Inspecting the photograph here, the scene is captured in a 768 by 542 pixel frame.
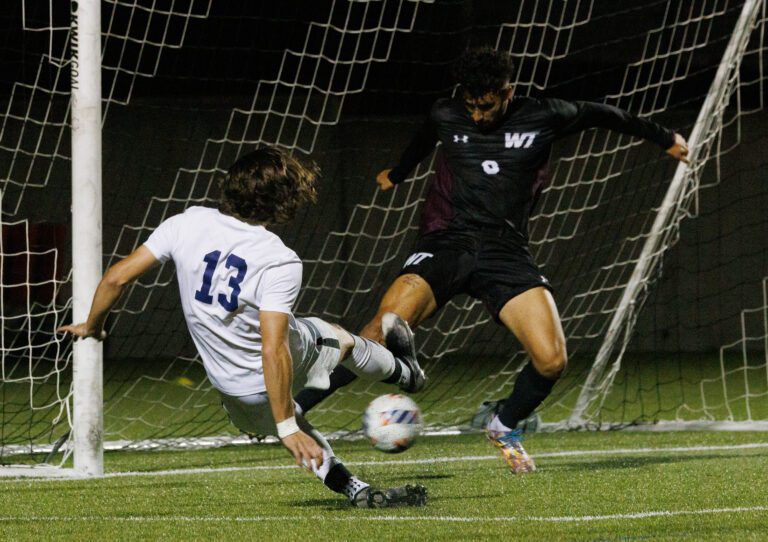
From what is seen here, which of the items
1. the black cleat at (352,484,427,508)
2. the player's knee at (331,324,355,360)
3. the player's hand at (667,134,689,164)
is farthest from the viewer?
the player's hand at (667,134,689,164)

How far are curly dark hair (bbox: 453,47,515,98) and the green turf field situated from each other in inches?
68.1

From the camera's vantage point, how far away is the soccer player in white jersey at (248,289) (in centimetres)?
419

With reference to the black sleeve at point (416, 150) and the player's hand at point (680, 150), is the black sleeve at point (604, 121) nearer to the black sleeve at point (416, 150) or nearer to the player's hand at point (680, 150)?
the player's hand at point (680, 150)

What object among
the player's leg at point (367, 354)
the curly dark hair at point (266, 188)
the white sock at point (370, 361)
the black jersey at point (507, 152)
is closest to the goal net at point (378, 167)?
the black jersey at point (507, 152)

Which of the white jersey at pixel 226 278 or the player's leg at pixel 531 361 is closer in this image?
the white jersey at pixel 226 278

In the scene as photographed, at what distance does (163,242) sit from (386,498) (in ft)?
3.92

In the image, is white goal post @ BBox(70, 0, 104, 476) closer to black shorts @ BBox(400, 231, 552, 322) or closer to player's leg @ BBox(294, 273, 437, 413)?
player's leg @ BBox(294, 273, 437, 413)

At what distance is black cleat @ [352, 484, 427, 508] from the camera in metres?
4.69

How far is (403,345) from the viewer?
5.68 meters

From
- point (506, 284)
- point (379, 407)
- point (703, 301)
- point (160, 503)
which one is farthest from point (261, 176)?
point (703, 301)

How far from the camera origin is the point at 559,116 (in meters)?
6.35

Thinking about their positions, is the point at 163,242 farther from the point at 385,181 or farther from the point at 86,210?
the point at 385,181

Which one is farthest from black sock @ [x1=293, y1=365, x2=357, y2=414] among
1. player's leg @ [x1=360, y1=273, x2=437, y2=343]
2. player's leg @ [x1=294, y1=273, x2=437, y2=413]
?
player's leg @ [x1=360, y1=273, x2=437, y2=343]

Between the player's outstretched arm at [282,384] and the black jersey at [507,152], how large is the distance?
2.30m
